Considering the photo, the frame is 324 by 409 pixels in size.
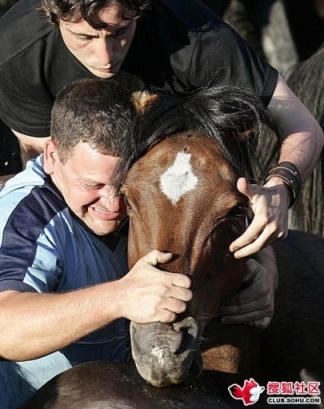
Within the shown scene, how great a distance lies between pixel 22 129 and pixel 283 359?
53.9 inches

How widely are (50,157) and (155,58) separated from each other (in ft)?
2.18

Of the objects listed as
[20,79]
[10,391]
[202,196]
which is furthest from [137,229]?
[20,79]

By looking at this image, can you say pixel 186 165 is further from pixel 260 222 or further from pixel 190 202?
pixel 260 222

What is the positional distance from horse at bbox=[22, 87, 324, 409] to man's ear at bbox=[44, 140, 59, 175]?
12.5 inches

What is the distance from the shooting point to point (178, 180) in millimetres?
3141

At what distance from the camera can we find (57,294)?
3.09 m

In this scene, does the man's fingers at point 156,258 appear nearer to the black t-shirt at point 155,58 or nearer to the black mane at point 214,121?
the black mane at point 214,121

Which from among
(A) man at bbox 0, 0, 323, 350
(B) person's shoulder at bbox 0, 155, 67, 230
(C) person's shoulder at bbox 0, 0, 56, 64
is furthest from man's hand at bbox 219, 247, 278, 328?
(C) person's shoulder at bbox 0, 0, 56, 64

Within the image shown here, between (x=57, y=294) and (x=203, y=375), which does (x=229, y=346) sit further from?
(x=57, y=294)

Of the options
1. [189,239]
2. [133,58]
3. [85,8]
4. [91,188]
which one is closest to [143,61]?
[133,58]

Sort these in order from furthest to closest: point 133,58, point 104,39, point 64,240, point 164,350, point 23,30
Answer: point 23,30, point 133,58, point 104,39, point 64,240, point 164,350

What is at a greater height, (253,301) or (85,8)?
(85,8)

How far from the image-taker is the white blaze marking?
3.12 meters

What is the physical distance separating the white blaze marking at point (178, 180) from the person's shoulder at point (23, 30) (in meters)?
1.11
